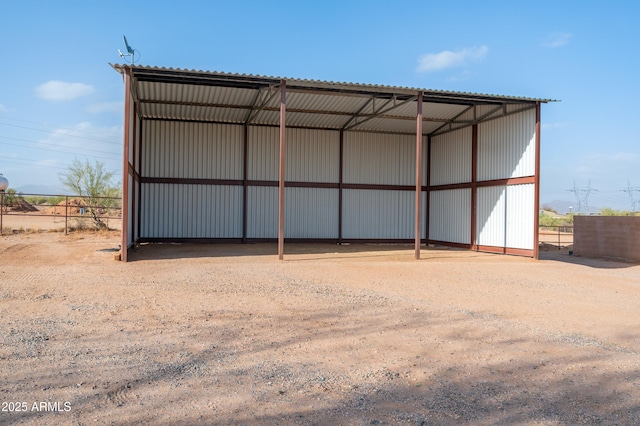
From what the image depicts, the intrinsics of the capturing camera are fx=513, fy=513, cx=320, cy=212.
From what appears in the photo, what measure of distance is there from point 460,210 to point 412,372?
18.1 m

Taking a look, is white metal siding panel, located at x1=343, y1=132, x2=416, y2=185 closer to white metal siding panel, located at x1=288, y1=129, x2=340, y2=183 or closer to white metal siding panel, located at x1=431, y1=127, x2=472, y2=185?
white metal siding panel, located at x1=288, y1=129, x2=340, y2=183

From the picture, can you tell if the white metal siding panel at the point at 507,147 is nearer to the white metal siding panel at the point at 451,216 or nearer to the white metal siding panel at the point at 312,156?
the white metal siding panel at the point at 451,216

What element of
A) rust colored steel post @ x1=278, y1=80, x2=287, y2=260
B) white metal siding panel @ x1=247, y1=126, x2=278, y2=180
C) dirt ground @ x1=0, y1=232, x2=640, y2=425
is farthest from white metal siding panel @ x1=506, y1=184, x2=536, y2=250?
white metal siding panel @ x1=247, y1=126, x2=278, y2=180

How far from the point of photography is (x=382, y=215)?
80.0ft

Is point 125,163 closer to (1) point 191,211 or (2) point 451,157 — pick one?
(1) point 191,211

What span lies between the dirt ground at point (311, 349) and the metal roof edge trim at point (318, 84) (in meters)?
6.10

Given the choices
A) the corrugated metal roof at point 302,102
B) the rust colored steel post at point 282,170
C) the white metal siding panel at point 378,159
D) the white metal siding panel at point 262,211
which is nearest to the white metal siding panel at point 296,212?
the white metal siding panel at point 262,211

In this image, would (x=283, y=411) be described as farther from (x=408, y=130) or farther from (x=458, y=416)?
(x=408, y=130)

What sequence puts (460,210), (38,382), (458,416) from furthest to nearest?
(460,210) < (38,382) < (458,416)

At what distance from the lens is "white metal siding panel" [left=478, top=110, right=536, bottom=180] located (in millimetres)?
18422

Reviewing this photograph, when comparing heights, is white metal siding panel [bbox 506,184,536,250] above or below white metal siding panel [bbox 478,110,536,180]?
below

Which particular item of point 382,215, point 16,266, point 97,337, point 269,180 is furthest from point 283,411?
point 382,215

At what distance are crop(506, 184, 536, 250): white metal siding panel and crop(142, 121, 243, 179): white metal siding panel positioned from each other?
36.9 ft

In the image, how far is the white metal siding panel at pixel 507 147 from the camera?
60.4 feet
